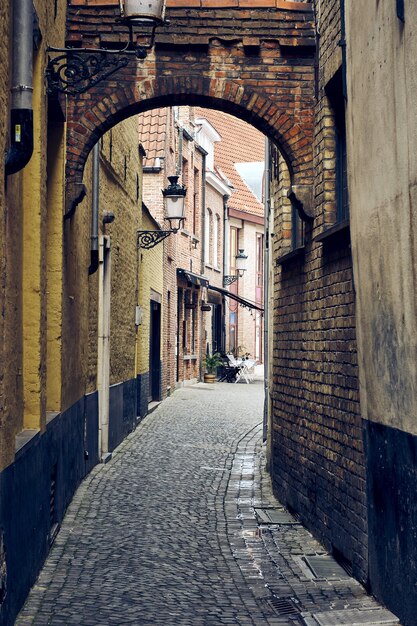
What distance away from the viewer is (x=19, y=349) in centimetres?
653

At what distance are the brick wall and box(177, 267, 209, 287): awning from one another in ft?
54.2

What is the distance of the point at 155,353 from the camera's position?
23.2 m

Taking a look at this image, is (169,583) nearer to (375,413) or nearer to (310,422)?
(375,413)

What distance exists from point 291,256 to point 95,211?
3.10 meters

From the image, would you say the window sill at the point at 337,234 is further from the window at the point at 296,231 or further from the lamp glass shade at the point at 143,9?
the lamp glass shade at the point at 143,9

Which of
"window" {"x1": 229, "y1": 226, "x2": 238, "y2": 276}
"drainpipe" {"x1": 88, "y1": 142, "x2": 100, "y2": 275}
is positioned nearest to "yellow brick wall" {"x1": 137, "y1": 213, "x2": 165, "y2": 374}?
"drainpipe" {"x1": 88, "y1": 142, "x2": 100, "y2": 275}

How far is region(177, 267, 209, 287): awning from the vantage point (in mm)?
27528

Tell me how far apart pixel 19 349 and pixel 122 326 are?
9.22m

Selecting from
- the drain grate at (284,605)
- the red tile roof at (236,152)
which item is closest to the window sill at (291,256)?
the drain grate at (284,605)

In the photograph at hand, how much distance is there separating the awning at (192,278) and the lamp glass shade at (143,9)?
19.7m

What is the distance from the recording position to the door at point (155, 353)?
74.4 ft

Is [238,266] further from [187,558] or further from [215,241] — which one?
[187,558]

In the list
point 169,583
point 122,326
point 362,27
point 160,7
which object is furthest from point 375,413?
point 122,326

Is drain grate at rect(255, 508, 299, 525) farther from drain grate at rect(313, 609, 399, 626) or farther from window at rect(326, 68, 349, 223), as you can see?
drain grate at rect(313, 609, 399, 626)
